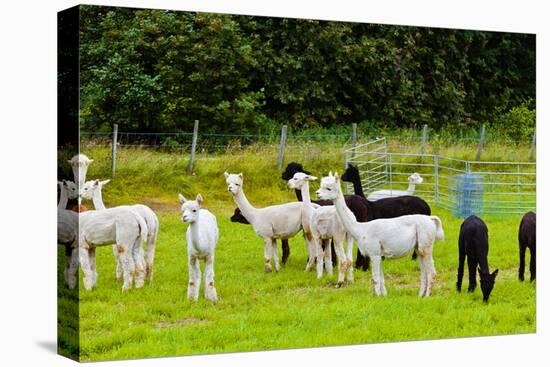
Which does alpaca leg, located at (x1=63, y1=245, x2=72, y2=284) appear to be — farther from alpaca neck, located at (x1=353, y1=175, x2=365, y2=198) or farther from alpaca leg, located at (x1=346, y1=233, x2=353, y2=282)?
alpaca neck, located at (x1=353, y1=175, x2=365, y2=198)

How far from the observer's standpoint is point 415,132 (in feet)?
41.7

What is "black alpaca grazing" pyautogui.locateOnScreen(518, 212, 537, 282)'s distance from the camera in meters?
12.8

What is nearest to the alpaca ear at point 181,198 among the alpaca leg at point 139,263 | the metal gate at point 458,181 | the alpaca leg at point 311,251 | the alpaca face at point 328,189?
the alpaca leg at point 139,263

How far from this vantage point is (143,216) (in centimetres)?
1120

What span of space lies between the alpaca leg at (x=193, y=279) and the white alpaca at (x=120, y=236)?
542 mm

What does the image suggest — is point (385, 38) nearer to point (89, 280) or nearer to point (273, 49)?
point (273, 49)

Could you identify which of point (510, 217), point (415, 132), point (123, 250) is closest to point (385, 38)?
point (415, 132)

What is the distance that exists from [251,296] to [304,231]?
1.48 metres

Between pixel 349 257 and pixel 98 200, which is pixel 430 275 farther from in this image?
pixel 98 200

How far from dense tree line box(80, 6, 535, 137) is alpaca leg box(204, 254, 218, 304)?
1.63 meters

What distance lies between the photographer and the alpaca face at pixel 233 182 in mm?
11719

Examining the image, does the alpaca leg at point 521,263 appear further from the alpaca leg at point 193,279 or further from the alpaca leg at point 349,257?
the alpaca leg at point 193,279

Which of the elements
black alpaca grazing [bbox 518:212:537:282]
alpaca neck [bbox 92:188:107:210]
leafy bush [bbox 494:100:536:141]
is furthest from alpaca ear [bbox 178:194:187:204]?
black alpaca grazing [bbox 518:212:537:282]

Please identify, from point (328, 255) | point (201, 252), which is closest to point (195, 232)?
point (201, 252)
